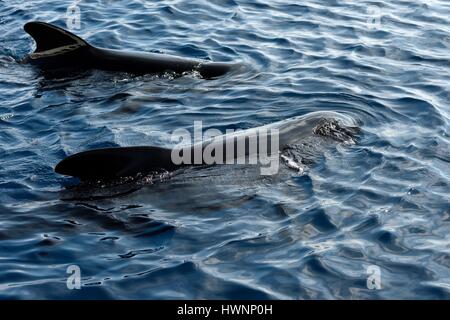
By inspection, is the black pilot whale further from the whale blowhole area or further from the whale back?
the whale blowhole area

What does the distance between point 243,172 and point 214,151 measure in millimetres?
514

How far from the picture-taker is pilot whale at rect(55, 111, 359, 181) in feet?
32.6

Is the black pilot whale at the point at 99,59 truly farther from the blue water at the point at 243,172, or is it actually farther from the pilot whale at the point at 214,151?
the pilot whale at the point at 214,151

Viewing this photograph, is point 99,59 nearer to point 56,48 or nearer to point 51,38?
point 56,48

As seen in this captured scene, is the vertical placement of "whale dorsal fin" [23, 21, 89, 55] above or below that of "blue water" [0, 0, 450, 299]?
above

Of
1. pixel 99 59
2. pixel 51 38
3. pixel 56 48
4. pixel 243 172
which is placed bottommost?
pixel 243 172

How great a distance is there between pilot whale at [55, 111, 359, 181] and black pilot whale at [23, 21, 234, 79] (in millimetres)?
3542

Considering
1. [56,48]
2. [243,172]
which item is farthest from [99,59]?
[243,172]

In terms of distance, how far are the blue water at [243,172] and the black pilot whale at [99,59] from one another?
30 cm

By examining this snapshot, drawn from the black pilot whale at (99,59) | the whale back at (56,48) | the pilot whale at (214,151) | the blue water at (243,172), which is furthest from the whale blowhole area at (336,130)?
the whale back at (56,48)

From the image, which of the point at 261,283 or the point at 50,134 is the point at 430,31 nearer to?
the point at 50,134

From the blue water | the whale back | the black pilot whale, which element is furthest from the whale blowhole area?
the whale back

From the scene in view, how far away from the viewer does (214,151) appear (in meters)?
10.8
